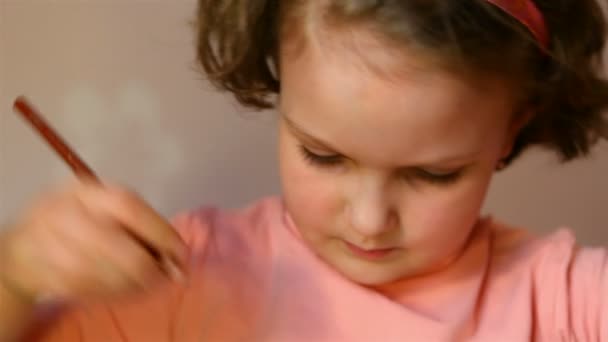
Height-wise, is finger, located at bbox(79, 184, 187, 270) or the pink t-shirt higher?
finger, located at bbox(79, 184, 187, 270)

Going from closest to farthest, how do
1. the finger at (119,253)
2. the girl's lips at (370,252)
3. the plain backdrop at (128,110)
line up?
the finger at (119,253) → the girl's lips at (370,252) → the plain backdrop at (128,110)

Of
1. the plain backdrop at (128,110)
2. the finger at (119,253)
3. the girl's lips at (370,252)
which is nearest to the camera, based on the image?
the finger at (119,253)

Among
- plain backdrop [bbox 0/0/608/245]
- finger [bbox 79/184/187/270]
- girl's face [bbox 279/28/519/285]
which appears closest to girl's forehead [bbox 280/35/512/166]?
girl's face [bbox 279/28/519/285]

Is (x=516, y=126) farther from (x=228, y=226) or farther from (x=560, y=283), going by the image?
(x=228, y=226)

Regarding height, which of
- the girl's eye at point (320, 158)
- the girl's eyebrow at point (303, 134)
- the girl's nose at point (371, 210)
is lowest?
the girl's nose at point (371, 210)

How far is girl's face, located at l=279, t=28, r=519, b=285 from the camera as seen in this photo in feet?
1.53

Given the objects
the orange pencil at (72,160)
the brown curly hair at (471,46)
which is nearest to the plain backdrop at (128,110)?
the brown curly hair at (471,46)

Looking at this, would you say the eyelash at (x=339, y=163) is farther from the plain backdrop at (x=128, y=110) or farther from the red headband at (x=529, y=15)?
the plain backdrop at (x=128, y=110)

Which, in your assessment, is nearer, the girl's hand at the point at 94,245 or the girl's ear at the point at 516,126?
the girl's hand at the point at 94,245

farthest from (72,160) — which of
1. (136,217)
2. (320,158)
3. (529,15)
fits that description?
(529,15)

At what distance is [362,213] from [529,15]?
0.52 ft

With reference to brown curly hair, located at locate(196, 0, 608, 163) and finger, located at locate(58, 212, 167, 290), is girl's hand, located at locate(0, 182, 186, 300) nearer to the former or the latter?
finger, located at locate(58, 212, 167, 290)

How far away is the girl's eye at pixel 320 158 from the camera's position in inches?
20.3

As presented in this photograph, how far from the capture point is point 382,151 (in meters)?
0.48
